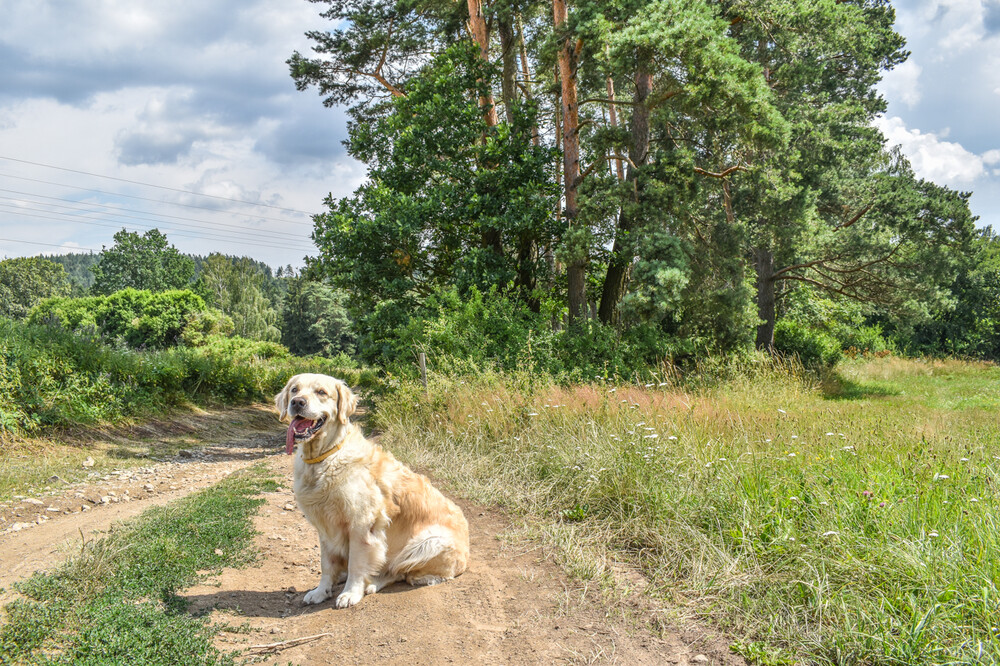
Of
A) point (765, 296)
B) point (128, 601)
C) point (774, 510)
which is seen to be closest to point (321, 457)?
point (128, 601)

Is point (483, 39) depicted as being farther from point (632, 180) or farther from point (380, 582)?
point (380, 582)

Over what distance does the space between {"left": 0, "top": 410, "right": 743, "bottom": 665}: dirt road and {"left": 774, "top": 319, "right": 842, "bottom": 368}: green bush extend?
18211 millimetres

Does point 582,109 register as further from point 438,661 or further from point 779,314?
point 438,661

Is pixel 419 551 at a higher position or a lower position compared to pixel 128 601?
higher

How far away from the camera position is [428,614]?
3.73m

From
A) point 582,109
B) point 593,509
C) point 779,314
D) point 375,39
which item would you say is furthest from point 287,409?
point 779,314

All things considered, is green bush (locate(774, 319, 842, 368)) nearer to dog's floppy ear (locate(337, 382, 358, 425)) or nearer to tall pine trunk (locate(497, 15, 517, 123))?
tall pine trunk (locate(497, 15, 517, 123))

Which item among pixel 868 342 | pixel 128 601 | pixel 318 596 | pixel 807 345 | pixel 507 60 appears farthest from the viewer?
pixel 868 342

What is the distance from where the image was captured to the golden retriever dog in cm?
372

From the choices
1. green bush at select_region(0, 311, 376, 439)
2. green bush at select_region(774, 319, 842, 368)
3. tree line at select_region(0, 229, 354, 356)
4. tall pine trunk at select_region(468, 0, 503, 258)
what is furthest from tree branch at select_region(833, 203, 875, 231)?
tree line at select_region(0, 229, 354, 356)

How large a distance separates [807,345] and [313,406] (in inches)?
827

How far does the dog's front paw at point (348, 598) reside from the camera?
12.5ft

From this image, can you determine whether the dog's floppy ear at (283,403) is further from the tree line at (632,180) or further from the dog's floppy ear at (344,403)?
the tree line at (632,180)

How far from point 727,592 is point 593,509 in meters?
1.65
